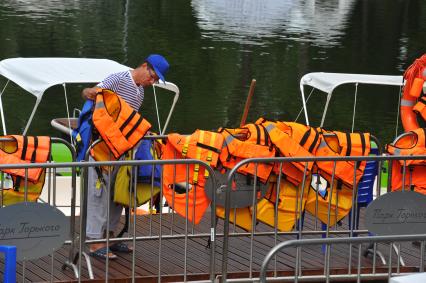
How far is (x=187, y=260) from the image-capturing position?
26.6ft

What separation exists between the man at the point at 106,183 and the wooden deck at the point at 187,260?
0.39ft

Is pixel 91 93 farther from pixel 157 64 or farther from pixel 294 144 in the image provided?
pixel 294 144

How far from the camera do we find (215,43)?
33344 millimetres

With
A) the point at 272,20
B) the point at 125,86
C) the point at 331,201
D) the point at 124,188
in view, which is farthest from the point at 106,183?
the point at 272,20

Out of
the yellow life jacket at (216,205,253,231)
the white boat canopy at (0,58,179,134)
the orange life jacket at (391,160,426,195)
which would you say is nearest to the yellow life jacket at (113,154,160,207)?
the yellow life jacket at (216,205,253,231)

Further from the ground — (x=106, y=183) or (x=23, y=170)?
(x=23, y=170)

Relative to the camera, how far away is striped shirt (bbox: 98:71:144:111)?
816 cm

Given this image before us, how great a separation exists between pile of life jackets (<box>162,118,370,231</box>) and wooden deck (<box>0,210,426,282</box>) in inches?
12.1

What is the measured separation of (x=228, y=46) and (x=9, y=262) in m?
26.5

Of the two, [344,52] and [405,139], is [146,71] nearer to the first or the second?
[405,139]

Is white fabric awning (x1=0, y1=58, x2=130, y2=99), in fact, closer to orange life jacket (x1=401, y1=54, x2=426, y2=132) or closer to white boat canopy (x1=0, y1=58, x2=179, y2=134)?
white boat canopy (x1=0, y1=58, x2=179, y2=134)

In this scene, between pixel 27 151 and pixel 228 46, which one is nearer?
pixel 27 151

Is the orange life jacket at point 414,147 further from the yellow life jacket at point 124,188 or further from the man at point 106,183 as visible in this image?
the yellow life jacket at point 124,188

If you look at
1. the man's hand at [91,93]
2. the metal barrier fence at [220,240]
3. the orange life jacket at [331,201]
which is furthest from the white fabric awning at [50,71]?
the orange life jacket at [331,201]
